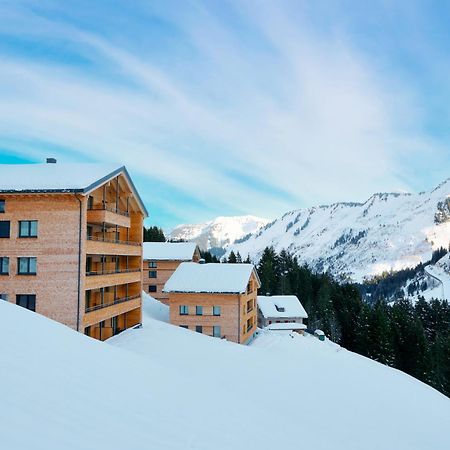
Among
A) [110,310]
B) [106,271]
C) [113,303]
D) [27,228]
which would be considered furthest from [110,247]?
[27,228]

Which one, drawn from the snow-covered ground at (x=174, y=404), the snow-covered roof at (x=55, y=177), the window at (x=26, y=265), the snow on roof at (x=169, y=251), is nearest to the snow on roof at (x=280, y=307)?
the snow on roof at (x=169, y=251)

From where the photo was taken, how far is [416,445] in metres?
16.7

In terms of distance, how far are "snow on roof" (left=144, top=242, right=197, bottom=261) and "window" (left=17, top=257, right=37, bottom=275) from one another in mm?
39570

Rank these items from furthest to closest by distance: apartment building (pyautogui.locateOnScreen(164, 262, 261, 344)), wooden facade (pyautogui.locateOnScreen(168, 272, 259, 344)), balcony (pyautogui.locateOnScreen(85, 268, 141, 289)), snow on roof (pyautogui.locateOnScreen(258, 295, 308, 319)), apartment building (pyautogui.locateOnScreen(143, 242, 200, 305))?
snow on roof (pyautogui.locateOnScreen(258, 295, 308, 319)) → apartment building (pyautogui.locateOnScreen(143, 242, 200, 305)) → apartment building (pyautogui.locateOnScreen(164, 262, 261, 344)) → wooden facade (pyautogui.locateOnScreen(168, 272, 259, 344)) → balcony (pyautogui.locateOnScreen(85, 268, 141, 289))

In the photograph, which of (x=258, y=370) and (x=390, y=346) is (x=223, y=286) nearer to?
(x=258, y=370)

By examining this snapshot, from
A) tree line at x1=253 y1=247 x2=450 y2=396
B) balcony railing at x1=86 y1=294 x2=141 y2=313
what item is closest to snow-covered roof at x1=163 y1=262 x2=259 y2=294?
balcony railing at x1=86 y1=294 x2=141 y2=313

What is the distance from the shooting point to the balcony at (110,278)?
27.3 m

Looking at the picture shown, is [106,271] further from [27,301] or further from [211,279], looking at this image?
[211,279]

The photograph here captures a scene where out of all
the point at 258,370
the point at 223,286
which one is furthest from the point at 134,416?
the point at 223,286

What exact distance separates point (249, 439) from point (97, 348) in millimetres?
7836

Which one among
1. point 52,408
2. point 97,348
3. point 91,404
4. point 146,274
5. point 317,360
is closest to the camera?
point 52,408

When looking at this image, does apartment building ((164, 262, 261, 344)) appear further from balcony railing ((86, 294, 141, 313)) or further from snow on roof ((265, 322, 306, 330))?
snow on roof ((265, 322, 306, 330))

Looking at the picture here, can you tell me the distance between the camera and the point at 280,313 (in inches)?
2704

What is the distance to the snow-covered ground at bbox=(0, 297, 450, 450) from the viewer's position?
851 cm
